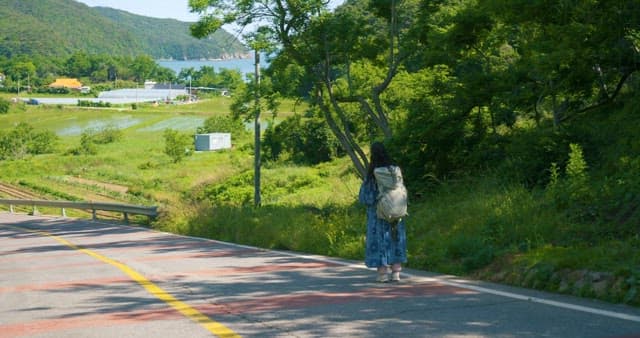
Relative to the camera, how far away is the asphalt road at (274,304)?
711 cm

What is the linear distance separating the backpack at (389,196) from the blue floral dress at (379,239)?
0.40ft

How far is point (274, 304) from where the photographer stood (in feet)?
28.4

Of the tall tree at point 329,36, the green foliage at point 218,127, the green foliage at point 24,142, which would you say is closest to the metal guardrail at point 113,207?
the tall tree at point 329,36

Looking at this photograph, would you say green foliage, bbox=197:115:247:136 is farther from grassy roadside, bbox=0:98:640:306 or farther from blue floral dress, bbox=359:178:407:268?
blue floral dress, bbox=359:178:407:268

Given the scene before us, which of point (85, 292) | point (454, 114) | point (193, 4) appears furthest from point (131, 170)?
point (85, 292)

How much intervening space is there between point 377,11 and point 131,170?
74985mm

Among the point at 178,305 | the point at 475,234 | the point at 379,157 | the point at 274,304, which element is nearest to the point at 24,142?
the point at 475,234

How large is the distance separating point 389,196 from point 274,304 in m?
2.09

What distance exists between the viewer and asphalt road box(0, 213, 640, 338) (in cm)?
711

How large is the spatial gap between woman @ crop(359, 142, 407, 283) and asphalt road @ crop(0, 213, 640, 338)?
237mm

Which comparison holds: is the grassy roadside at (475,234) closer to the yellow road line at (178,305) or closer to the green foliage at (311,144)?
the yellow road line at (178,305)

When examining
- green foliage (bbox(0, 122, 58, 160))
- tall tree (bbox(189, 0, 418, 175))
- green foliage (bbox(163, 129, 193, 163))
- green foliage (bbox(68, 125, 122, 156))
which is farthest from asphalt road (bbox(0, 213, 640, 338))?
green foliage (bbox(0, 122, 58, 160))

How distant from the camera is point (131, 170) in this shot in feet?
318

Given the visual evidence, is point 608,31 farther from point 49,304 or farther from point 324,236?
point 49,304
